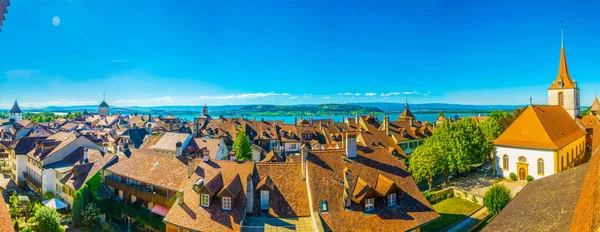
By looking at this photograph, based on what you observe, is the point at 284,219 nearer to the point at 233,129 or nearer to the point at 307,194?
the point at 307,194

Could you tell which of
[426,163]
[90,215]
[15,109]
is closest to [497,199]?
[426,163]

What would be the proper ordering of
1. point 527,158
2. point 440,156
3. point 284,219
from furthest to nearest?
1. point 527,158
2. point 440,156
3. point 284,219

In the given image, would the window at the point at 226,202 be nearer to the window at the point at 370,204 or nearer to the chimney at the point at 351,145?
the window at the point at 370,204

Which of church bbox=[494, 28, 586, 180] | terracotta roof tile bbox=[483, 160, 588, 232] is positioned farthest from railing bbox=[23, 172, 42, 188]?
church bbox=[494, 28, 586, 180]

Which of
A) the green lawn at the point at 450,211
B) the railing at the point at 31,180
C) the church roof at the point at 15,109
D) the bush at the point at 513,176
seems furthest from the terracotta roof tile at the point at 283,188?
the church roof at the point at 15,109

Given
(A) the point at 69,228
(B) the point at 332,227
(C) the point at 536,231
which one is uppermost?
(C) the point at 536,231

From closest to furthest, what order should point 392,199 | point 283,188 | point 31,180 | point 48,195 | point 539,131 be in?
point 392,199 → point 283,188 → point 539,131 → point 48,195 → point 31,180

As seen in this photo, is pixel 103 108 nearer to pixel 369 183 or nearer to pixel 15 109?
pixel 15 109

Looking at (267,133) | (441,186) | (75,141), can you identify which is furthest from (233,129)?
(441,186)
